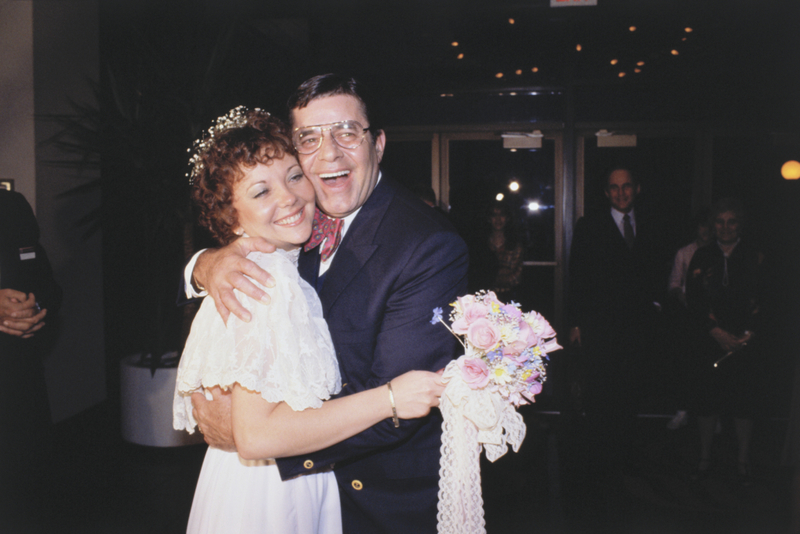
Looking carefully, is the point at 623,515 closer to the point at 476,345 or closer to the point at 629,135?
the point at 476,345

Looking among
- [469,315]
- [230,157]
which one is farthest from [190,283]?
[469,315]

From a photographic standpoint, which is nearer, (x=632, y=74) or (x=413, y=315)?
(x=413, y=315)

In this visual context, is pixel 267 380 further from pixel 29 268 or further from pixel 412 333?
pixel 29 268

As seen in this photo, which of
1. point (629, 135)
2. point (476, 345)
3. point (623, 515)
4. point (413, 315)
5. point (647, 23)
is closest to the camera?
point (476, 345)

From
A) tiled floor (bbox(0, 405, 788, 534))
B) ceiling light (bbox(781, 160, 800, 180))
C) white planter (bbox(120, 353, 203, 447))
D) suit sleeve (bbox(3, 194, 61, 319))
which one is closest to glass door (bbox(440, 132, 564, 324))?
tiled floor (bbox(0, 405, 788, 534))

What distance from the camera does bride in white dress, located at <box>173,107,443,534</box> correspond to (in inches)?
49.3

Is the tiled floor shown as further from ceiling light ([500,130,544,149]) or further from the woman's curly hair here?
ceiling light ([500,130,544,149])

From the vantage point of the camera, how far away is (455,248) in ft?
4.88

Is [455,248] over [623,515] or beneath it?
over

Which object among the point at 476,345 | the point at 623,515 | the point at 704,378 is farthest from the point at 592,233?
the point at 476,345

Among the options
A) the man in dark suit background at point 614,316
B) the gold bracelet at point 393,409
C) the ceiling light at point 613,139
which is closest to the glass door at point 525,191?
the ceiling light at point 613,139

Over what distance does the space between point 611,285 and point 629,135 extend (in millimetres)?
2382

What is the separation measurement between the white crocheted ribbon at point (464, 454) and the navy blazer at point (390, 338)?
0.40 ft

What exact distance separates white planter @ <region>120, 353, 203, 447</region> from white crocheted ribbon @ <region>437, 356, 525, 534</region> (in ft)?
10.5
